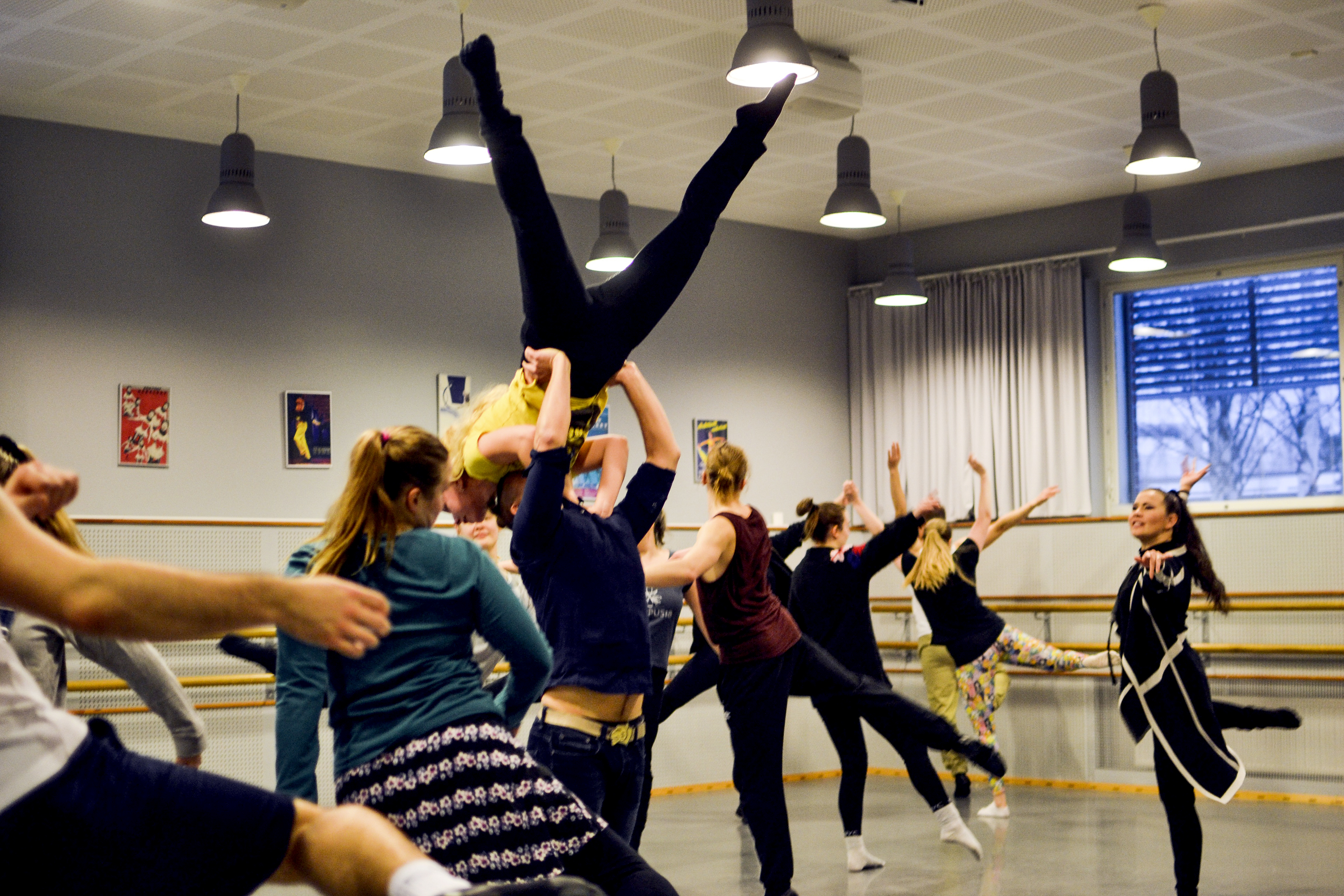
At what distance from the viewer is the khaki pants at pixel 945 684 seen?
27.9 feet

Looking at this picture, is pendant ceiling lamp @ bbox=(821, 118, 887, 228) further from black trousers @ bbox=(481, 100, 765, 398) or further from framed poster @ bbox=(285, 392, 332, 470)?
black trousers @ bbox=(481, 100, 765, 398)

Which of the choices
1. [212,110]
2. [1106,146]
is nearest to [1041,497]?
[1106,146]

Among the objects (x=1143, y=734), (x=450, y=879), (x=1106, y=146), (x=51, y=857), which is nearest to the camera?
(x=51, y=857)

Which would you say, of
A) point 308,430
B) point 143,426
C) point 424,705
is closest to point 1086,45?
point 308,430

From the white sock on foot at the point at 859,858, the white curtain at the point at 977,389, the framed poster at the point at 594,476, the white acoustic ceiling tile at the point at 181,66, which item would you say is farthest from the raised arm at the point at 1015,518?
the white acoustic ceiling tile at the point at 181,66

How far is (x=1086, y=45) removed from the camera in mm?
6820

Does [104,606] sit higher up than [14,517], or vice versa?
[14,517]

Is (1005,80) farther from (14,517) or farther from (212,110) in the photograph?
(14,517)

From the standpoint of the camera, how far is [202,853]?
6.15 feet

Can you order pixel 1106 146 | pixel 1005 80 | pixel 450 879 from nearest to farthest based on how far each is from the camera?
1. pixel 450 879
2. pixel 1005 80
3. pixel 1106 146

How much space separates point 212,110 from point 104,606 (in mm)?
6297

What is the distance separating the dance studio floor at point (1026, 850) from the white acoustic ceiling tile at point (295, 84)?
385 cm

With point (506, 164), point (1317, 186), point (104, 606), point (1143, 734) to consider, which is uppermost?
point (1317, 186)

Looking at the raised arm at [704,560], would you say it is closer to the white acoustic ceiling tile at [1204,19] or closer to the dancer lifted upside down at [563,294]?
the dancer lifted upside down at [563,294]
